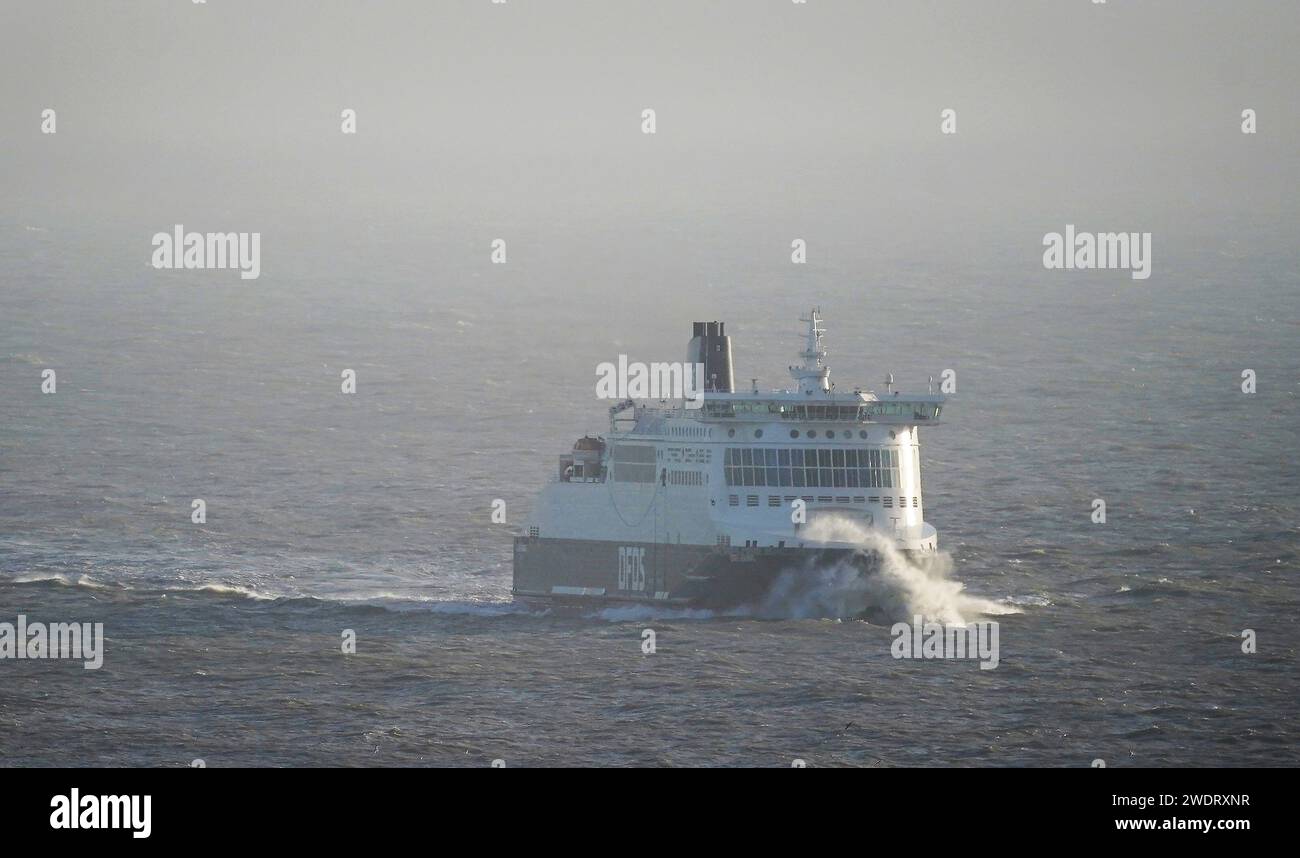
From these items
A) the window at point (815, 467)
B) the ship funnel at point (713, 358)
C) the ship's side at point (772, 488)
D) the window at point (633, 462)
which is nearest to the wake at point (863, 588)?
the ship's side at point (772, 488)

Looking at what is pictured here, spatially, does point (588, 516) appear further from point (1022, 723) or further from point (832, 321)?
point (832, 321)

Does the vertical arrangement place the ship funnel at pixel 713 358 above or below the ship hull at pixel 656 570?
above

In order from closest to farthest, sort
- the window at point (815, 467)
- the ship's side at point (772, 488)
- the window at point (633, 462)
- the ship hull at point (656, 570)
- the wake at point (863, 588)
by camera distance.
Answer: the wake at point (863, 588), the ship hull at point (656, 570), the ship's side at point (772, 488), the window at point (815, 467), the window at point (633, 462)

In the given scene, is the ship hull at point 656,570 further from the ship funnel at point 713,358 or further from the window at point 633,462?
the ship funnel at point 713,358

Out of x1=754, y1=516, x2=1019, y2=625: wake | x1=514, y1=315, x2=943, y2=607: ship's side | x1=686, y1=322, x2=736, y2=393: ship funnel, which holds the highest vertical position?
x1=686, y1=322, x2=736, y2=393: ship funnel

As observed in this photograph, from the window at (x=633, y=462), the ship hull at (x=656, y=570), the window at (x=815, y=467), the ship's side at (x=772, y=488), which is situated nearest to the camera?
the ship hull at (x=656, y=570)

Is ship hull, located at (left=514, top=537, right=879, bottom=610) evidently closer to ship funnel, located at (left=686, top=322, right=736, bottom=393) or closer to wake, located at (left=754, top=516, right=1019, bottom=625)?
wake, located at (left=754, top=516, right=1019, bottom=625)

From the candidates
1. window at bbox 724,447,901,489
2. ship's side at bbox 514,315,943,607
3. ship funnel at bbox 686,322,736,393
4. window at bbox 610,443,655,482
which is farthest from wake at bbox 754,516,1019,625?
ship funnel at bbox 686,322,736,393

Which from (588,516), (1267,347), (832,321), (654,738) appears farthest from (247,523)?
(1267,347)

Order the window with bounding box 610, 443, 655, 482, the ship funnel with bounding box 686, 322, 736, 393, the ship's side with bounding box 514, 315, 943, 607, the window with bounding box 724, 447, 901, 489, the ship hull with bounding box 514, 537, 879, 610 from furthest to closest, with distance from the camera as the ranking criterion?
the ship funnel with bounding box 686, 322, 736, 393
the window with bounding box 610, 443, 655, 482
the window with bounding box 724, 447, 901, 489
the ship's side with bounding box 514, 315, 943, 607
the ship hull with bounding box 514, 537, 879, 610
